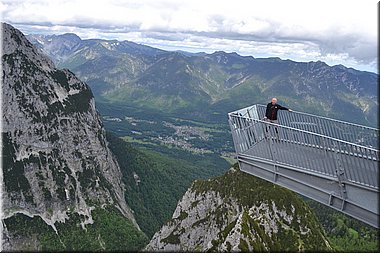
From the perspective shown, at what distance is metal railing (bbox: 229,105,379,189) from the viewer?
66.1 ft

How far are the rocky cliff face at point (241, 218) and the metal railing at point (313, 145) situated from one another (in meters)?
45.2

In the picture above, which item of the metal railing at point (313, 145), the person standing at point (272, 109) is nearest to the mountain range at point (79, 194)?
the metal railing at point (313, 145)

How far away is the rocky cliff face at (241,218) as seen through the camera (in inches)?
3406

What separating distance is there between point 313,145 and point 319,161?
1.48 metres

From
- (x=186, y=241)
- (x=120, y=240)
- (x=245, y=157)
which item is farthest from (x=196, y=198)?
(x=245, y=157)

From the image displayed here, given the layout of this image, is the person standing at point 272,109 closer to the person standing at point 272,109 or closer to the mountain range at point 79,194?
the person standing at point 272,109

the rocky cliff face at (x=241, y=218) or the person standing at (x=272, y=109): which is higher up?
the person standing at (x=272, y=109)

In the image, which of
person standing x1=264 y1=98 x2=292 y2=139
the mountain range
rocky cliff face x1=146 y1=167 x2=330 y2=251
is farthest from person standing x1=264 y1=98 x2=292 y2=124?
the mountain range

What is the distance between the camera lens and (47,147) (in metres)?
160

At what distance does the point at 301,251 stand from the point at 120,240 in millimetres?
80480

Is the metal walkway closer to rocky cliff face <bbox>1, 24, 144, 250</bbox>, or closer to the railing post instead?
the railing post

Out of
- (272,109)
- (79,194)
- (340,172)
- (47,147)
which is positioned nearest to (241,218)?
(272,109)

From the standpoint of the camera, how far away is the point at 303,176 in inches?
903

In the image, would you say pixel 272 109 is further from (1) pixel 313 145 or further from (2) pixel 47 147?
(2) pixel 47 147
